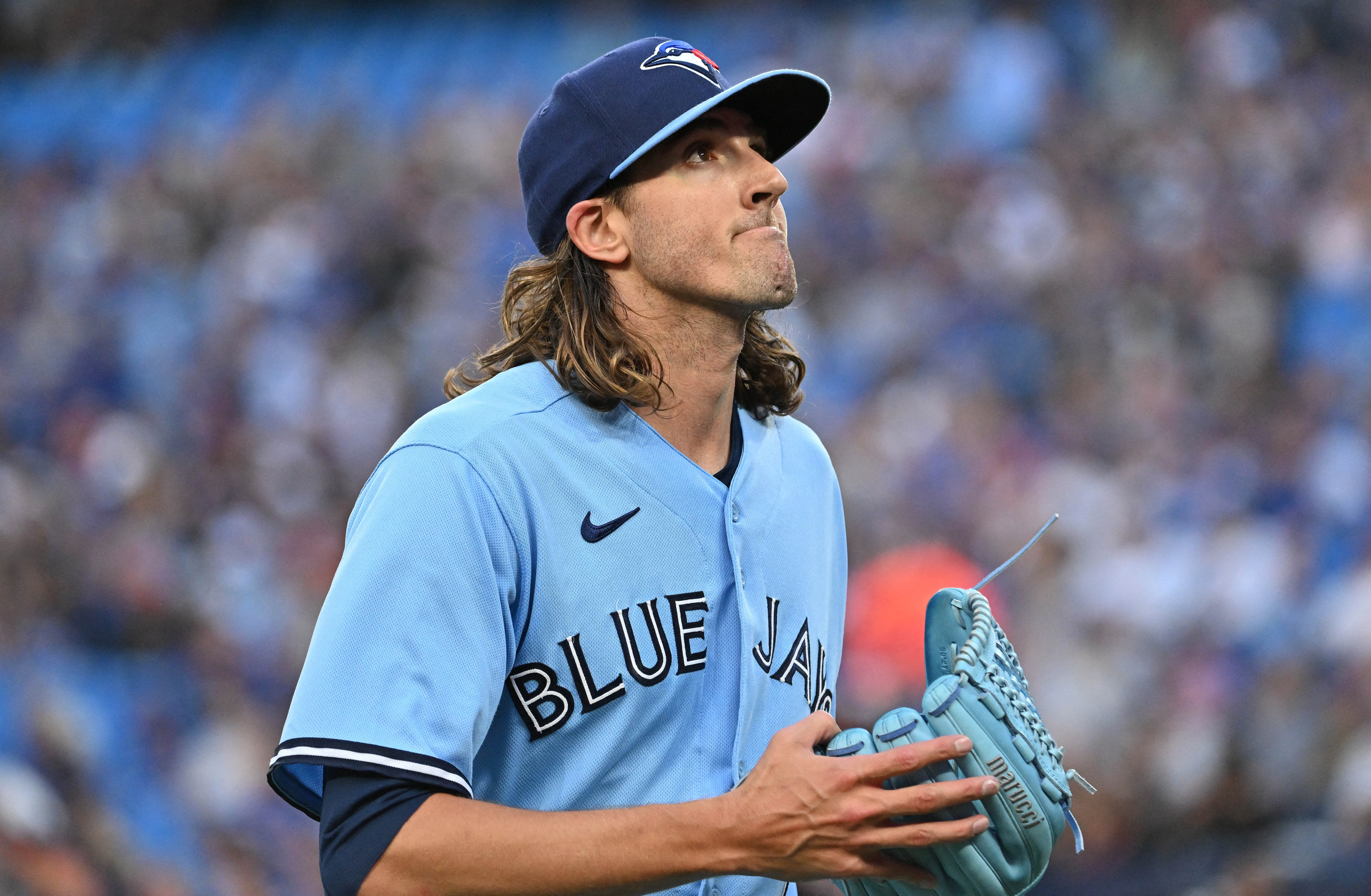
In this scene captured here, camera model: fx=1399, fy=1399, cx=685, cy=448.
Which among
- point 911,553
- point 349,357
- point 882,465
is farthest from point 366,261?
point 911,553

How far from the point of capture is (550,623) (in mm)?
1772

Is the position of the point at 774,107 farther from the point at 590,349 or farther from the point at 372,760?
the point at 372,760

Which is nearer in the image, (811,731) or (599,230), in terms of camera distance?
(811,731)

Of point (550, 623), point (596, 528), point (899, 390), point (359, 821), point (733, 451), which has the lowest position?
point (359, 821)

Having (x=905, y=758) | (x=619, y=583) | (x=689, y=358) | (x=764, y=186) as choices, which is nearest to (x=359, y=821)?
(x=619, y=583)

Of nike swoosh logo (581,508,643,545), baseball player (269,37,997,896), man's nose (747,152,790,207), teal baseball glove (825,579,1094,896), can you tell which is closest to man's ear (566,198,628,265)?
baseball player (269,37,997,896)

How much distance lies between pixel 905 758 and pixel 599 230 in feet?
3.15

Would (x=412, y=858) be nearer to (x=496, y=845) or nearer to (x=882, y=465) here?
(x=496, y=845)

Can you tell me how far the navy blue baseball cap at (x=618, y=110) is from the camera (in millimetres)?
2004

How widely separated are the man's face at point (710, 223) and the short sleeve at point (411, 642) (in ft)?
1.58

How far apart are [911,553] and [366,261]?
5137 mm

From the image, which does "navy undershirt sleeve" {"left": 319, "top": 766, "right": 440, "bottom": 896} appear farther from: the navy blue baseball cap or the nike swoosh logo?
the navy blue baseball cap

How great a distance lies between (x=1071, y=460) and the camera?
658cm

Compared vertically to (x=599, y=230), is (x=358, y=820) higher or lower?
lower
